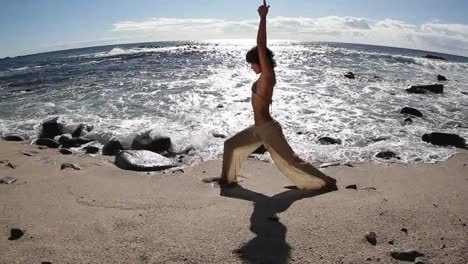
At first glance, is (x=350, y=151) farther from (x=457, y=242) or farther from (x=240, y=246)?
(x=240, y=246)

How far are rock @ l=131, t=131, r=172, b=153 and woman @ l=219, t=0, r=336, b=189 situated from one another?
7.83ft

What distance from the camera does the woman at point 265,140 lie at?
13.4 feet

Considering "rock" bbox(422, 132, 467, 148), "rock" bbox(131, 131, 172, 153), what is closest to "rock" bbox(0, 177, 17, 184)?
"rock" bbox(131, 131, 172, 153)

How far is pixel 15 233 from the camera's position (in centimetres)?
357

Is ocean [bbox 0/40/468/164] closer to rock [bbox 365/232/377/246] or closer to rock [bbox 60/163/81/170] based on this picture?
rock [bbox 60/163/81/170]

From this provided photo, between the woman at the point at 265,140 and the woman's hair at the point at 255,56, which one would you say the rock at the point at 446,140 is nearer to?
the woman at the point at 265,140

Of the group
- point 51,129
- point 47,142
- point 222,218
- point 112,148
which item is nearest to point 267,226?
point 222,218

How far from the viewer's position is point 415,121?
9969 mm

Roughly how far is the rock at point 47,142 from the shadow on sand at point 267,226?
4.46 meters

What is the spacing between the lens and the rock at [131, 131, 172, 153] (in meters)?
7.17

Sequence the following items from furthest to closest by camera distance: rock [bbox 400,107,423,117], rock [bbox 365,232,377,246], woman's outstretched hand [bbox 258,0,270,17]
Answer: rock [bbox 400,107,423,117], woman's outstretched hand [bbox 258,0,270,17], rock [bbox 365,232,377,246]

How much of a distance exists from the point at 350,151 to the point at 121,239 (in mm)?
4804

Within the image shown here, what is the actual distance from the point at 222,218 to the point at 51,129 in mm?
6357

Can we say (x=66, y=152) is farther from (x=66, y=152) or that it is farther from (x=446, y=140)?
(x=446, y=140)
